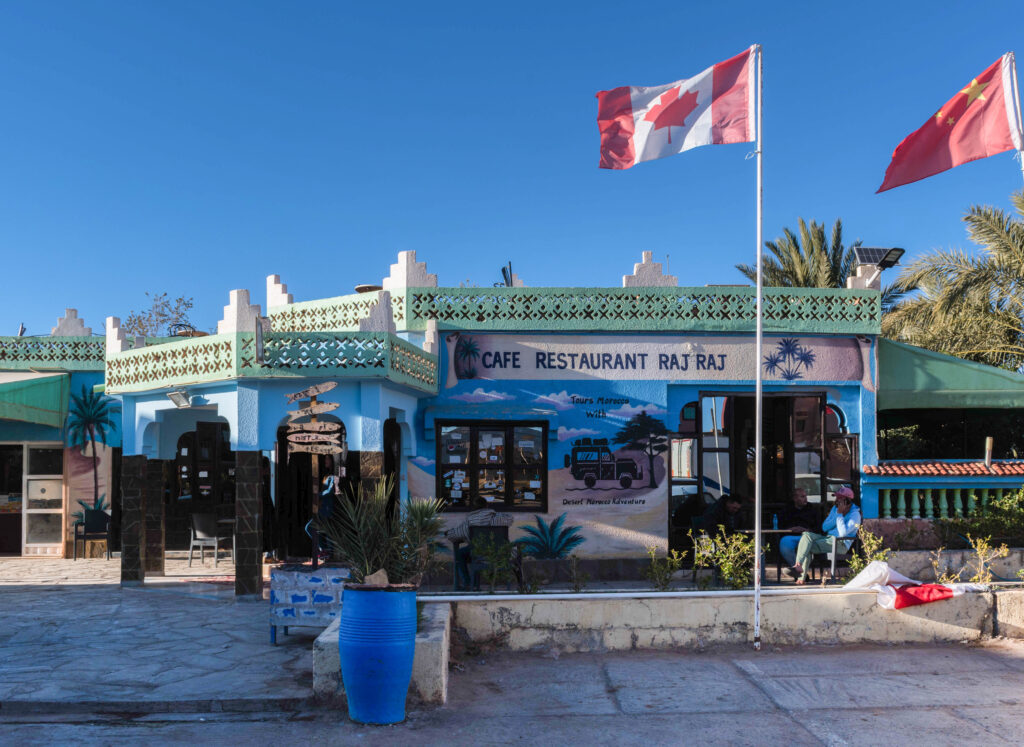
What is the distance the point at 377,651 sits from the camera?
6367mm

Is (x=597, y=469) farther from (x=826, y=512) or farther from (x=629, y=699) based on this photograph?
(x=629, y=699)

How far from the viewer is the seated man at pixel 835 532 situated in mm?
11047

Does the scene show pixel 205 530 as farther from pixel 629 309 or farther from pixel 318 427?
pixel 629 309

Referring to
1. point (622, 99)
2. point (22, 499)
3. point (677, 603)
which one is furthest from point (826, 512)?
point (22, 499)

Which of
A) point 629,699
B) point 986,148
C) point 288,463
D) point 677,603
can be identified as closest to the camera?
point 629,699

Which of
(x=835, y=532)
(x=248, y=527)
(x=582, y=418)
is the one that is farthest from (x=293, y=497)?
(x=835, y=532)

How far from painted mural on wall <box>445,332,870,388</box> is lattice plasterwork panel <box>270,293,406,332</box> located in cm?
97

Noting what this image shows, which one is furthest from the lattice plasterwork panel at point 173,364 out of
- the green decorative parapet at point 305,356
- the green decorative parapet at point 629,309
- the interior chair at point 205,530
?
the interior chair at point 205,530

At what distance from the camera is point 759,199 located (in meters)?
8.88

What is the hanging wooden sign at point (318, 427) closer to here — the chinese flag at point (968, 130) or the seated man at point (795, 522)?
the seated man at point (795, 522)

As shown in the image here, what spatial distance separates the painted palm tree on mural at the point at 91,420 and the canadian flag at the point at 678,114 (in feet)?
34.1

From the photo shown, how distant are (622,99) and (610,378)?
4499 mm

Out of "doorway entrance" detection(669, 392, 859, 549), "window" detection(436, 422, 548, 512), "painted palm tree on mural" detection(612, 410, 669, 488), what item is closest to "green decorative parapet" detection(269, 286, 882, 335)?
"doorway entrance" detection(669, 392, 859, 549)

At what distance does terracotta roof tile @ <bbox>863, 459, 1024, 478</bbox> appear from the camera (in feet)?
41.6
